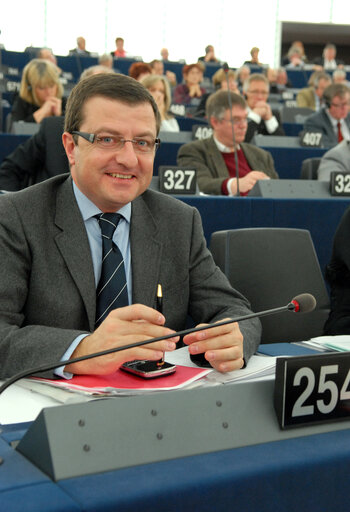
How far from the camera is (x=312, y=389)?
0.96 meters

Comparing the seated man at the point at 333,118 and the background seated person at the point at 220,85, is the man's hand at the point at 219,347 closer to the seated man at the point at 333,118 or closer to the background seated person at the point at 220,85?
the seated man at the point at 333,118

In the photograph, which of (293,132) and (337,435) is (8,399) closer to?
(337,435)

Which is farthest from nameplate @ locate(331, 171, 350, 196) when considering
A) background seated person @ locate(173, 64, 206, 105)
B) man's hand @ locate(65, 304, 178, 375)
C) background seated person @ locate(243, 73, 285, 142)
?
background seated person @ locate(173, 64, 206, 105)

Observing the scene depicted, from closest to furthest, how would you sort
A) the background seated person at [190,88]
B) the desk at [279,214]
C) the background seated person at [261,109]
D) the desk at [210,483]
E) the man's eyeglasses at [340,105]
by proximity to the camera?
1. the desk at [210,483]
2. the desk at [279,214]
3. the man's eyeglasses at [340,105]
4. the background seated person at [261,109]
5. the background seated person at [190,88]

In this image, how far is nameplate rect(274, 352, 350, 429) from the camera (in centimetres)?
92

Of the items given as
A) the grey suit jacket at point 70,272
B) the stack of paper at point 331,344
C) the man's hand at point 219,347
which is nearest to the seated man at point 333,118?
the grey suit jacket at point 70,272

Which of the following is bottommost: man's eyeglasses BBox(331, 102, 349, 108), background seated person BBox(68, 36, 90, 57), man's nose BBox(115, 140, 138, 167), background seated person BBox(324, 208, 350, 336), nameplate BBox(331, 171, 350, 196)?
background seated person BBox(324, 208, 350, 336)

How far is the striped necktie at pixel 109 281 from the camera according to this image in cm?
162

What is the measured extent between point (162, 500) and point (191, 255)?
3.58ft

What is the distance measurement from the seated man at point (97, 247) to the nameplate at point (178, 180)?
1.73 meters

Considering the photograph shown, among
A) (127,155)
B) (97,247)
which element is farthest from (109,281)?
(127,155)

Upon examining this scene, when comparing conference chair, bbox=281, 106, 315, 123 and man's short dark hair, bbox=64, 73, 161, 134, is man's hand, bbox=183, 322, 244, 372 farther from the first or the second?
conference chair, bbox=281, 106, 315, 123

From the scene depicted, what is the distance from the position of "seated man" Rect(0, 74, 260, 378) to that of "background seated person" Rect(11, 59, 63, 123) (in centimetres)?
385

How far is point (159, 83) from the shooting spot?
17.8 ft
